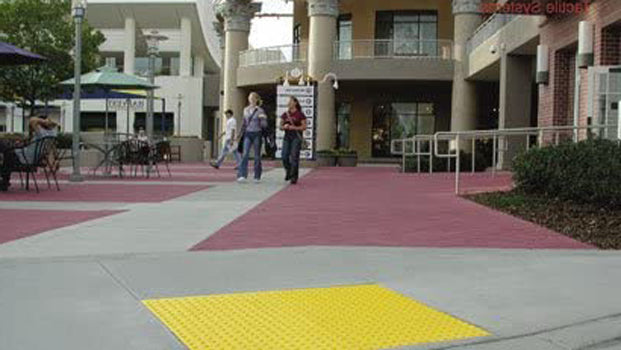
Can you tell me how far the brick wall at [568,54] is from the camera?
16266 mm

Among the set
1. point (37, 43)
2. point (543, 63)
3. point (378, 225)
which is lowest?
point (378, 225)

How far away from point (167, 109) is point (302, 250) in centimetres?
5150

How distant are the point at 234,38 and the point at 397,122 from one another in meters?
8.72

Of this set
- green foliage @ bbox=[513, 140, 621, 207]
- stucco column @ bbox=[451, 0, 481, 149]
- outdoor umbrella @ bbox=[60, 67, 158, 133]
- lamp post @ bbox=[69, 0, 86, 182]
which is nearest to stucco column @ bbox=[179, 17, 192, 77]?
stucco column @ bbox=[451, 0, 481, 149]

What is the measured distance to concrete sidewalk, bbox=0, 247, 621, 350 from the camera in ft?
16.4

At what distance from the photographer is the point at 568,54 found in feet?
63.3

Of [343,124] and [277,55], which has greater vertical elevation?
[277,55]

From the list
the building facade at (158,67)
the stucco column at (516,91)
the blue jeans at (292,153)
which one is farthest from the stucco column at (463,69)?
the building facade at (158,67)

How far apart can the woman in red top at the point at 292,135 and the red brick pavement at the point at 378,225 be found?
2.49m

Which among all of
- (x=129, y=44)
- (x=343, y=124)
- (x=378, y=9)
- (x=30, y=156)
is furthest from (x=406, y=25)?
(x=30, y=156)

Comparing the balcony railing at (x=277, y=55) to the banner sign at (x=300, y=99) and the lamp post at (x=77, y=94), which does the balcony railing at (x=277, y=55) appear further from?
the lamp post at (x=77, y=94)

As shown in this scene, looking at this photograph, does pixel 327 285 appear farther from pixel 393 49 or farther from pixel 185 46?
pixel 185 46

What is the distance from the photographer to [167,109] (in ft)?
191

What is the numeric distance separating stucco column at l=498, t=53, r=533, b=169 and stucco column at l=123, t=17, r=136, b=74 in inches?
1437
